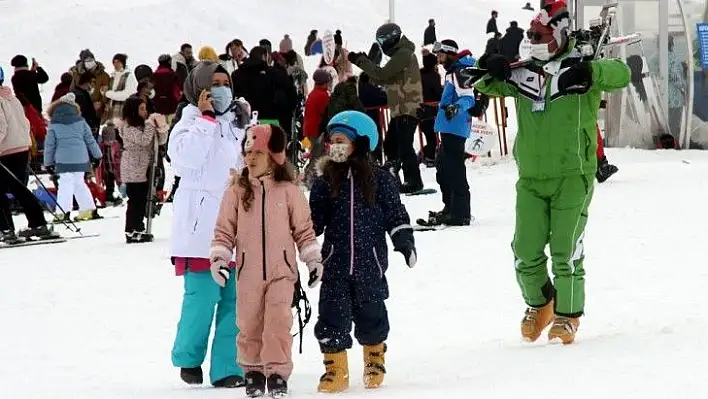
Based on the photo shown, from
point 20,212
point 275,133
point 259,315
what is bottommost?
point 20,212

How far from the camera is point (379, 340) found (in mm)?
6984

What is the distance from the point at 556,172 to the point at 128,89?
14.3m

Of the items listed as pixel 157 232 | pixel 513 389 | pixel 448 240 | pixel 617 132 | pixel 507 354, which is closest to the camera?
pixel 513 389

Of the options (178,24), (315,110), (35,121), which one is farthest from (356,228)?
(178,24)

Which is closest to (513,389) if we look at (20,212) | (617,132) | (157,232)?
(157,232)

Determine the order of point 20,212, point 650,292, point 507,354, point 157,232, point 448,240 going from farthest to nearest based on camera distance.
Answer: point 20,212 < point 157,232 < point 448,240 < point 650,292 < point 507,354

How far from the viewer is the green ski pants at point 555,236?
779 cm

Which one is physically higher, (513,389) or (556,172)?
(556,172)

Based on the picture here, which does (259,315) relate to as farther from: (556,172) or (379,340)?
(556,172)

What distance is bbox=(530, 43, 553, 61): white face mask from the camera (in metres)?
7.93

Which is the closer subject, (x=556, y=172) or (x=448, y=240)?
(x=556, y=172)

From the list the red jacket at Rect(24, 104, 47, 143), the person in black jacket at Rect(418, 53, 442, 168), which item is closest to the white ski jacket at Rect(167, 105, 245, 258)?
the red jacket at Rect(24, 104, 47, 143)

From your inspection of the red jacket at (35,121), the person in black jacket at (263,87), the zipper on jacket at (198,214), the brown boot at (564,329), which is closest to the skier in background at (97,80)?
the red jacket at (35,121)

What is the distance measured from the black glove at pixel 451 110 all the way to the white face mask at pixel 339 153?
6.81 metres
